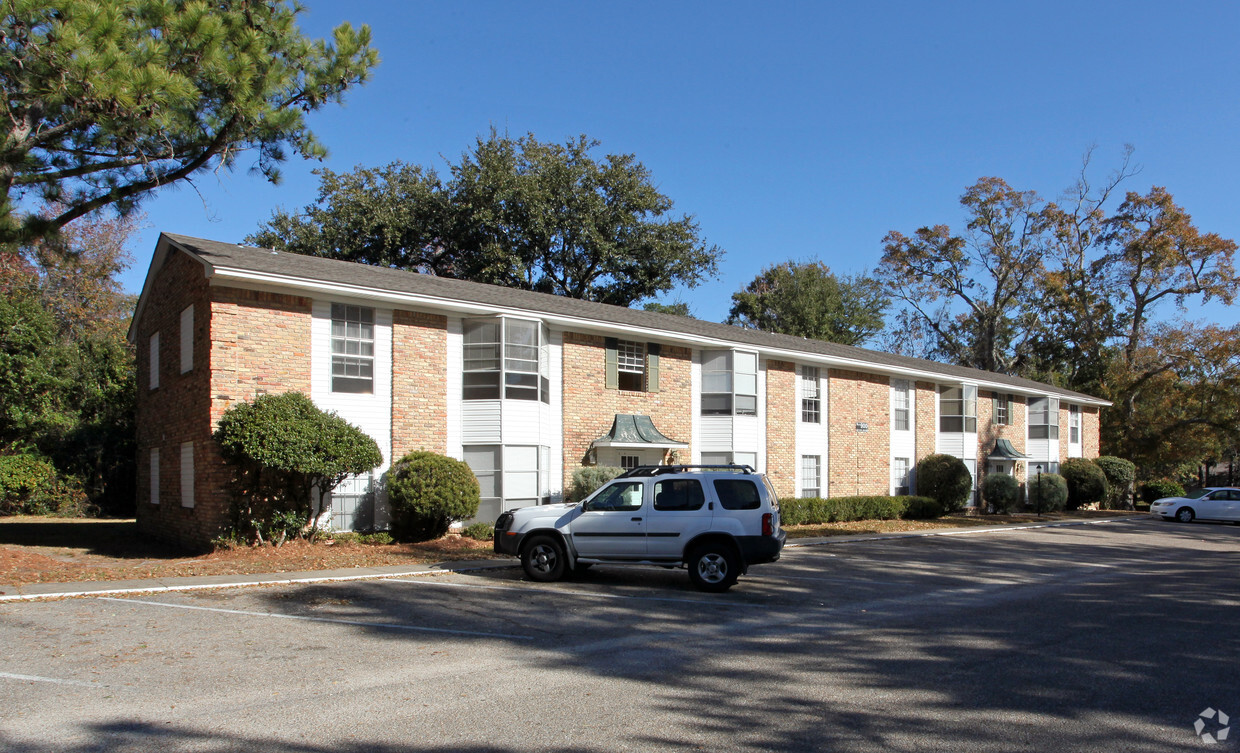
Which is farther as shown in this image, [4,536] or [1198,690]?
[4,536]

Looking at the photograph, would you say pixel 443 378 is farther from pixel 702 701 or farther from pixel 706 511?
pixel 702 701

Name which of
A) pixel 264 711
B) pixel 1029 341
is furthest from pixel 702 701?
pixel 1029 341

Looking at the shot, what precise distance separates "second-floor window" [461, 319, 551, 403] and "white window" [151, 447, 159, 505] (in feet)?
25.5

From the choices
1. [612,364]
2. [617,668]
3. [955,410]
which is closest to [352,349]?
[612,364]

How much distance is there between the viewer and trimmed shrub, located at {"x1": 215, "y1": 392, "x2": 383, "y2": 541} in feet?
50.2

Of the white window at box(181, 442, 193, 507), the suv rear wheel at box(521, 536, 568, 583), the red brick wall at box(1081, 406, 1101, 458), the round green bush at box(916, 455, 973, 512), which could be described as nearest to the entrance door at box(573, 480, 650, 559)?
the suv rear wheel at box(521, 536, 568, 583)

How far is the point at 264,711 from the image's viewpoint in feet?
20.6

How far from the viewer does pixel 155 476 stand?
68.5ft

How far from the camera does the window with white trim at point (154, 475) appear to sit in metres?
20.7

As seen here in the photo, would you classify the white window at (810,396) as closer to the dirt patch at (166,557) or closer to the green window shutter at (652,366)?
the green window shutter at (652,366)

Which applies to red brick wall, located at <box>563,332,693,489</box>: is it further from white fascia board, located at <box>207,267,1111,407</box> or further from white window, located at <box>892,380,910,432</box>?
white window, located at <box>892,380,910,432</box>

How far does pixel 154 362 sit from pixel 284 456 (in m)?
8.16

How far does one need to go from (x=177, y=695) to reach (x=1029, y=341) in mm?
59880

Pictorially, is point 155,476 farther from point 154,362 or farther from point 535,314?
point 535,314
